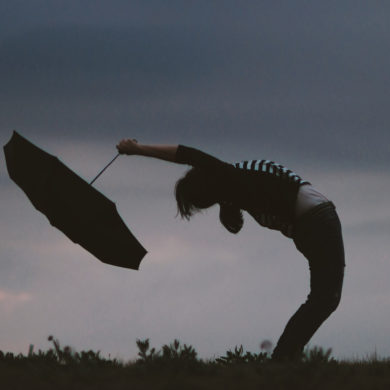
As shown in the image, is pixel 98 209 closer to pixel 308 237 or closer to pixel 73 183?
pixel 73 183

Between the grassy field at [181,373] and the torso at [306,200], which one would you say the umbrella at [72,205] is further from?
the torso at [306,200]

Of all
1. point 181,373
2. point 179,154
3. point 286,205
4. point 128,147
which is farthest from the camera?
point 128,147

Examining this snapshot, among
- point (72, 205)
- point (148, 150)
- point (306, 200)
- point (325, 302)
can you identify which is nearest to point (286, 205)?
point (306, 200)

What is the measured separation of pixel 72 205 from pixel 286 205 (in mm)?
2180

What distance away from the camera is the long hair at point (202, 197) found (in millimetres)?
7258

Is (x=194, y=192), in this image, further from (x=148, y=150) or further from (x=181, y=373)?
(x=181, y=373)

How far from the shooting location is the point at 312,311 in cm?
714

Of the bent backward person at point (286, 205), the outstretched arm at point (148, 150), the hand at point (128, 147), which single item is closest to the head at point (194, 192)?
the bent backward person at point (286, 205)

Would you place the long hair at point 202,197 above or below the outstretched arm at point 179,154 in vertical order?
below

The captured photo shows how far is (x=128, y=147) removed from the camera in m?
7.39

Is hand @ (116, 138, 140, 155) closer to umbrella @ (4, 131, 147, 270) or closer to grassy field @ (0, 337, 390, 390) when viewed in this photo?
umbrella @ (4, 131, 147, 270)

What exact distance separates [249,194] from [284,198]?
0.35 m

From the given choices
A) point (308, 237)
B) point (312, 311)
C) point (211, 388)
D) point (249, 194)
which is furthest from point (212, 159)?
point (211, 388)

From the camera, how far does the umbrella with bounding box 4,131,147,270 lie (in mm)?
7301
